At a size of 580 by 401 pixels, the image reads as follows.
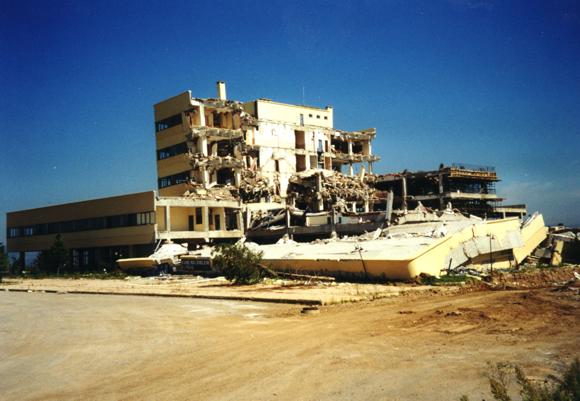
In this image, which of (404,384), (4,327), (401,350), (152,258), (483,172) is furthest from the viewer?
(483,172)

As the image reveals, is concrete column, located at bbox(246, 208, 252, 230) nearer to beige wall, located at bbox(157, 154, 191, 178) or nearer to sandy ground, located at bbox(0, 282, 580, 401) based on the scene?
beige wall, located at bbox(157, 154, 191, 178)

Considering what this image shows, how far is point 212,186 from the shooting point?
54812 millimetres

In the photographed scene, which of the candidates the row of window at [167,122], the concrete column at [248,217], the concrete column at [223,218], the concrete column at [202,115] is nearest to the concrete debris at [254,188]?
the concrete column at [248,217]

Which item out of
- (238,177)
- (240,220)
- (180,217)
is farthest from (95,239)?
(238,177)

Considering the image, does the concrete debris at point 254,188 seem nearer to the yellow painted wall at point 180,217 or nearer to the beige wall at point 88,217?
the yellow painted wall at point 180,217

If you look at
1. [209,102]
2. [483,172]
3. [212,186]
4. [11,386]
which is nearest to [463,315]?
[11,386]

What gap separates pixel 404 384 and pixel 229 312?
31.8 feet

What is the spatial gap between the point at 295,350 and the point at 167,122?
5279 centimetres

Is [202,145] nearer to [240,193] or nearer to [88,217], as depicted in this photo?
[240,193]

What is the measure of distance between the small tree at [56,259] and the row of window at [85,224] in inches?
125

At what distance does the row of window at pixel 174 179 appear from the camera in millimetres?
57981

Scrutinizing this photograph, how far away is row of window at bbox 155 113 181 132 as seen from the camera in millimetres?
58562

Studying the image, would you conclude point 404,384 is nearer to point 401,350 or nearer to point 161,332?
point 401,350

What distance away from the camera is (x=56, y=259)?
47750 mm
